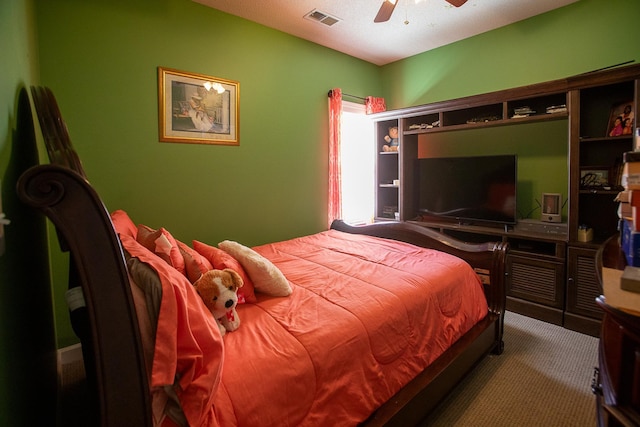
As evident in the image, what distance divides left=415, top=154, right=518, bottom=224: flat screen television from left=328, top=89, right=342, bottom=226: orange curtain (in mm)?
984

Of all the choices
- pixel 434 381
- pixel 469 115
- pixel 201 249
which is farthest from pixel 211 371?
pixel 469 115

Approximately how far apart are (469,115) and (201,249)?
10.6 ft

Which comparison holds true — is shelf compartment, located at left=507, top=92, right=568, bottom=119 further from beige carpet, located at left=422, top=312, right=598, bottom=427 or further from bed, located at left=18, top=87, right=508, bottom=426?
beige carpet, located at left=422, top=312, right=598, bottom=427

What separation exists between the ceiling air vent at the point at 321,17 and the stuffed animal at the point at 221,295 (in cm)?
278

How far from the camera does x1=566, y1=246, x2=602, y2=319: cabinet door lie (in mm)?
2645

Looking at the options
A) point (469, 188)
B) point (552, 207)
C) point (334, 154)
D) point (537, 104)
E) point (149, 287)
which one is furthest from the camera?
point (334, 154)

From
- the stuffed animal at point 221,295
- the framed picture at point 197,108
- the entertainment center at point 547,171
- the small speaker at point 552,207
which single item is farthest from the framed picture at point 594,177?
the framed picture at point 197,108

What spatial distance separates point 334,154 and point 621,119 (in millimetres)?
2592

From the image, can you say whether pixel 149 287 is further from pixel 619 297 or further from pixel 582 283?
pixel 582 283

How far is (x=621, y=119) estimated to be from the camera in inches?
104

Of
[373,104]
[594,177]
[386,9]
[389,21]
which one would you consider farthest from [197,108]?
[594,177]

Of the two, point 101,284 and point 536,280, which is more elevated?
point 101,284

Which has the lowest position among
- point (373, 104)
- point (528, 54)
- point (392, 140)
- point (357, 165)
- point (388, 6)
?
point (357, 165)

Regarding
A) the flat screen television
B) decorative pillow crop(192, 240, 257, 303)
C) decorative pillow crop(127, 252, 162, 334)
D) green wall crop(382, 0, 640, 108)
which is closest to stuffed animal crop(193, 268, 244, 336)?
decorative pillow crop(192, 240, 257, 303)
